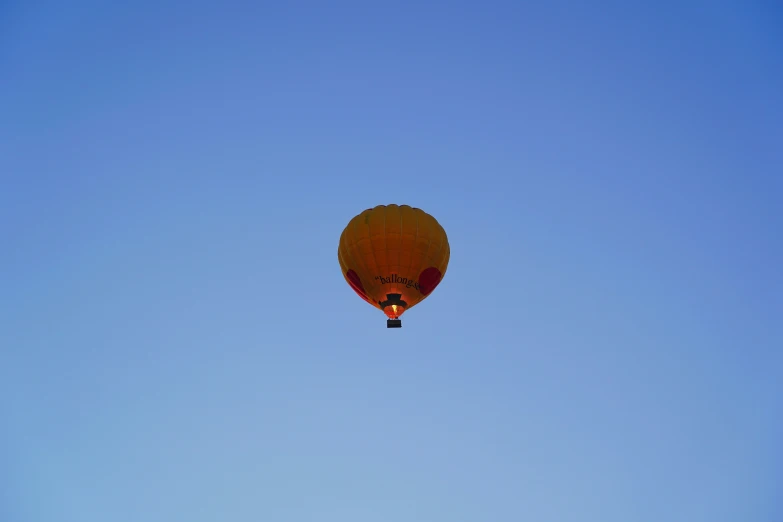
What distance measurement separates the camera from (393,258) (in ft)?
59.4

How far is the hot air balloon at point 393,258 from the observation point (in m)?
18.1

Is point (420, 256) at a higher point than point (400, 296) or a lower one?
higher

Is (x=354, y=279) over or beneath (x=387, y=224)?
beneath

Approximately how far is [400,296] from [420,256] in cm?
145

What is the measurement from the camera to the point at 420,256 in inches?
723

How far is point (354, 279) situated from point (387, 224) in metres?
2.14

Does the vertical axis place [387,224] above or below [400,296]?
above

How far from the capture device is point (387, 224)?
1845 cm

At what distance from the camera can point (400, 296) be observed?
18.1 meters

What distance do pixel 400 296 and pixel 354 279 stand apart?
176 cm

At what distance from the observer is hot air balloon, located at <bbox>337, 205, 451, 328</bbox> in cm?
1809

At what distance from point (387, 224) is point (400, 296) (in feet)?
7.79
